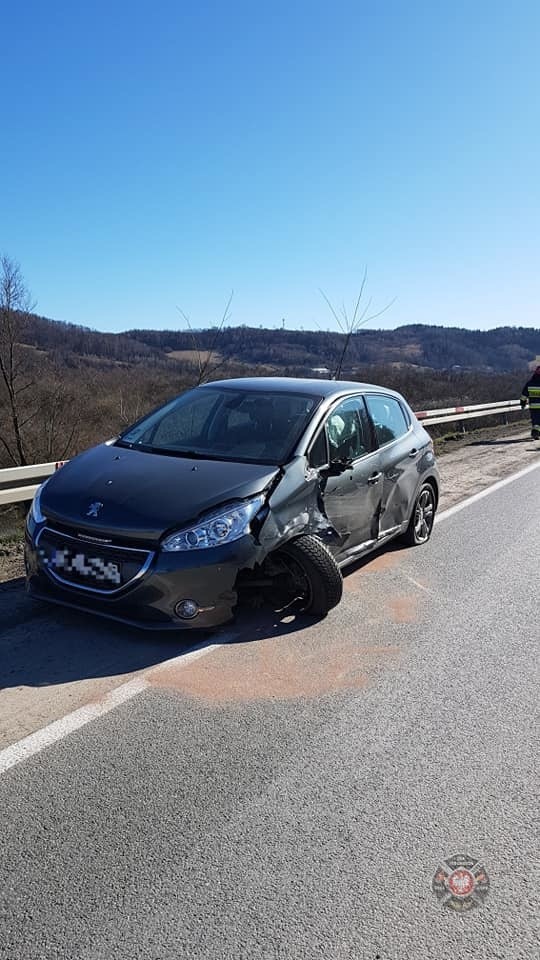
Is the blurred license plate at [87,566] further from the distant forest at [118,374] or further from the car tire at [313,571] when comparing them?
the distant forest at [118,374]

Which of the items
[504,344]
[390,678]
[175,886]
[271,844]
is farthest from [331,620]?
[504,344]

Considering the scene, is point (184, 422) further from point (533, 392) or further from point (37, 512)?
point (533, 392)

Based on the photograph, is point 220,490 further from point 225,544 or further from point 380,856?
point 380,856

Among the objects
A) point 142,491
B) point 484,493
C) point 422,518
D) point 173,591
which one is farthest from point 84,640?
→ point 484,493

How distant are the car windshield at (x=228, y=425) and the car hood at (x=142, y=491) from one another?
26cm

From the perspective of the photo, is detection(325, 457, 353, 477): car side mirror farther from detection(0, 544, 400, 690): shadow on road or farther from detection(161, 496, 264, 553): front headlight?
detection(0, 544, 400, 690): shadow on road

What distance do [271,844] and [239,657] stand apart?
1.64 m

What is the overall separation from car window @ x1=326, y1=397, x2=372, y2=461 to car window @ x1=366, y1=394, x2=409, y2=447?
190 millimetres

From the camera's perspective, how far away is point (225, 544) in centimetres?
432

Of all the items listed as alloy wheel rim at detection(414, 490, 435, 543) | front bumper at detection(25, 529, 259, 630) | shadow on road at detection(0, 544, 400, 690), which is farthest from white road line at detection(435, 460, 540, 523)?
front bumper at detection(25, 529, 259, 630)

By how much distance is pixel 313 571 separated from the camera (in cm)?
476

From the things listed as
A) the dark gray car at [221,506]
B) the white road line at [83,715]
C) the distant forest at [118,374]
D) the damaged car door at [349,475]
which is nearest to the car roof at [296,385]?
the dark gray car at [221,506]

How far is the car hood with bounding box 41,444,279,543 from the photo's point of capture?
4.27 metres

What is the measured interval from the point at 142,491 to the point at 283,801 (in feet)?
7.19
